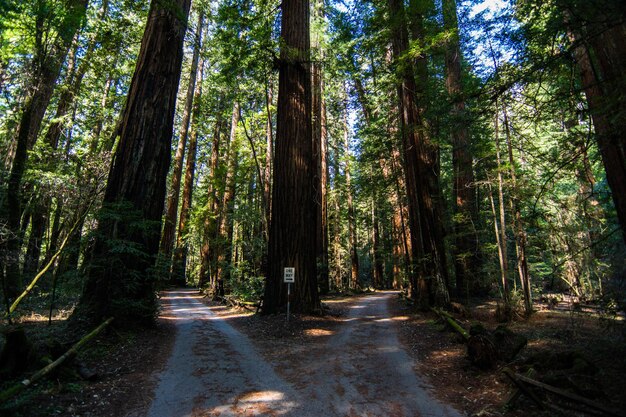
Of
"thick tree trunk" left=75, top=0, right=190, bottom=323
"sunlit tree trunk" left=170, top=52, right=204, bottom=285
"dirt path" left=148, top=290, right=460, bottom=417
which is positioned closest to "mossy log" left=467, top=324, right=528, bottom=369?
"dirt path" left=148, top=290, right=460, bottom=417

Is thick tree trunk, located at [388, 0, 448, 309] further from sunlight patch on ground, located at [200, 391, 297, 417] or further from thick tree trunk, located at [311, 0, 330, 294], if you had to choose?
sunlight patch on ground, located at [200, 391, 297, 417]

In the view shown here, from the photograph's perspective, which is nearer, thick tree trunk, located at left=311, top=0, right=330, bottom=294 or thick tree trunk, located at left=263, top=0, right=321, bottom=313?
thick tree trunk, located at left=263, top=0, right=321, bottom=313

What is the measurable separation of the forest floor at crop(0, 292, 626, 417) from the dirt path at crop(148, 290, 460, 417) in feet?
0.05

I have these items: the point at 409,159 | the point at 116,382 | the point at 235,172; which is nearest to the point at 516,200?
the point at 409,159

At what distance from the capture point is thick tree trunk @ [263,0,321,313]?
10.2 metres

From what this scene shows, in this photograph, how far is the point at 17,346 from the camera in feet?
13.9

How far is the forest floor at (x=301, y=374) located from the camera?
13.5 feet

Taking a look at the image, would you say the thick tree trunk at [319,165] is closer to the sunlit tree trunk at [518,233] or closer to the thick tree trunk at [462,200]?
the thick tree trunk at [462,200]

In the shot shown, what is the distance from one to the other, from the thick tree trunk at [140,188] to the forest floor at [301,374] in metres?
0.81

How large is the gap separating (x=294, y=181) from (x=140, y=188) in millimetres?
4371

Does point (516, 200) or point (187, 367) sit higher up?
point (516, 200)

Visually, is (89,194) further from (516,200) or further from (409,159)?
(516,200)

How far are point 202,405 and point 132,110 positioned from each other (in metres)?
7.58

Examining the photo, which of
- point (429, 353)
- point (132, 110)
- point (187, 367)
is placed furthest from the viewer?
point (132, 110)
